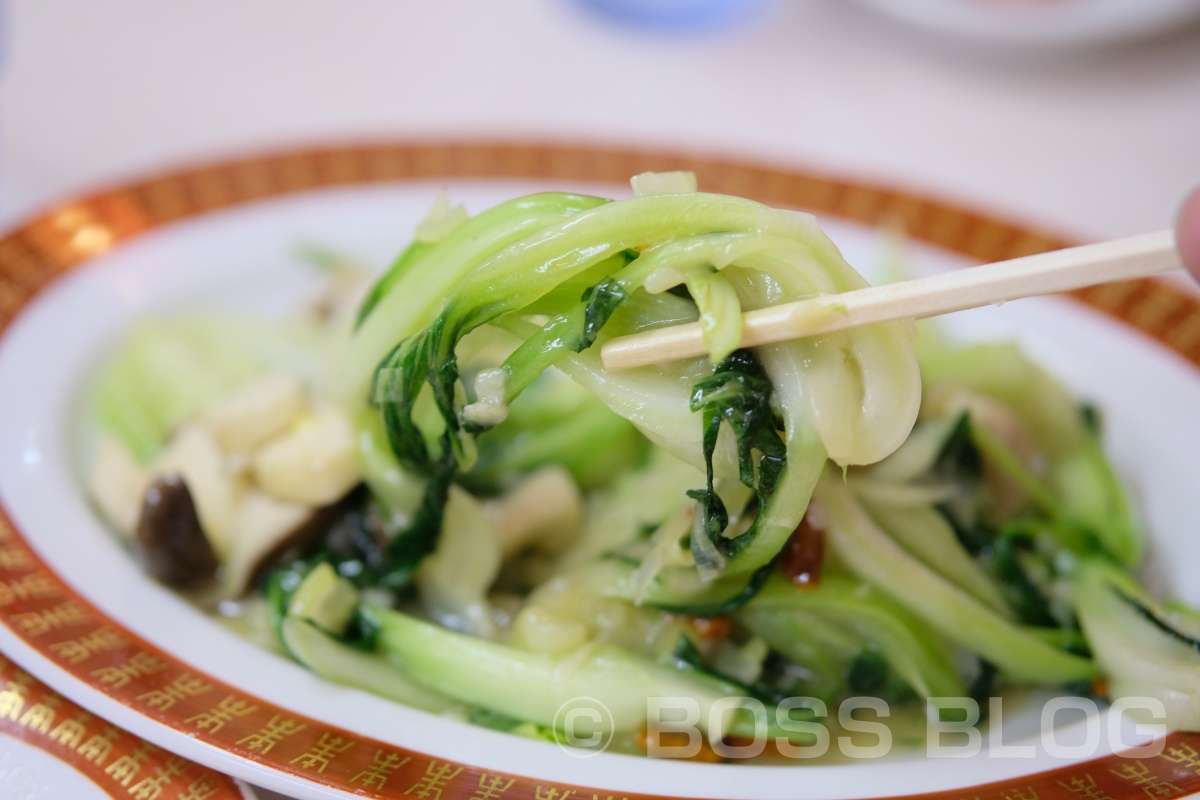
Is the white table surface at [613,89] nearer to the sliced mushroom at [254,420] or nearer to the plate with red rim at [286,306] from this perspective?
the plate with red rim at [286,306]

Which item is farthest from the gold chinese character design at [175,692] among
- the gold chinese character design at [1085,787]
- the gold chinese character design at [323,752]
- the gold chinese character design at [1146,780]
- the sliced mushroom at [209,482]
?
the gold chinese character design at [1146,780]

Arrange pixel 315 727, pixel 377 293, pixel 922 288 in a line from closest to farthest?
pixel 922 288
pixel 315 727
pixel 377 293

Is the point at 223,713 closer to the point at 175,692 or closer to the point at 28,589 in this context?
the point at 175,692

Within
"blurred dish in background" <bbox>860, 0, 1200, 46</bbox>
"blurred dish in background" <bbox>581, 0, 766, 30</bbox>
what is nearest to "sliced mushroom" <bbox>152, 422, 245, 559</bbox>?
"blurred dish in background" <bbox>581, 0, 766, 30</bbox>

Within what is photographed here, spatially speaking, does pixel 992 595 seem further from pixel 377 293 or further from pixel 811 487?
pixel 377 293

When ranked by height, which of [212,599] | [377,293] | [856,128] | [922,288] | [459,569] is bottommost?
[212,599]

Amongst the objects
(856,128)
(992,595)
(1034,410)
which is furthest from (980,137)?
(992,595)

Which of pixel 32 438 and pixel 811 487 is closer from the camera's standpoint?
pixel 811 487
